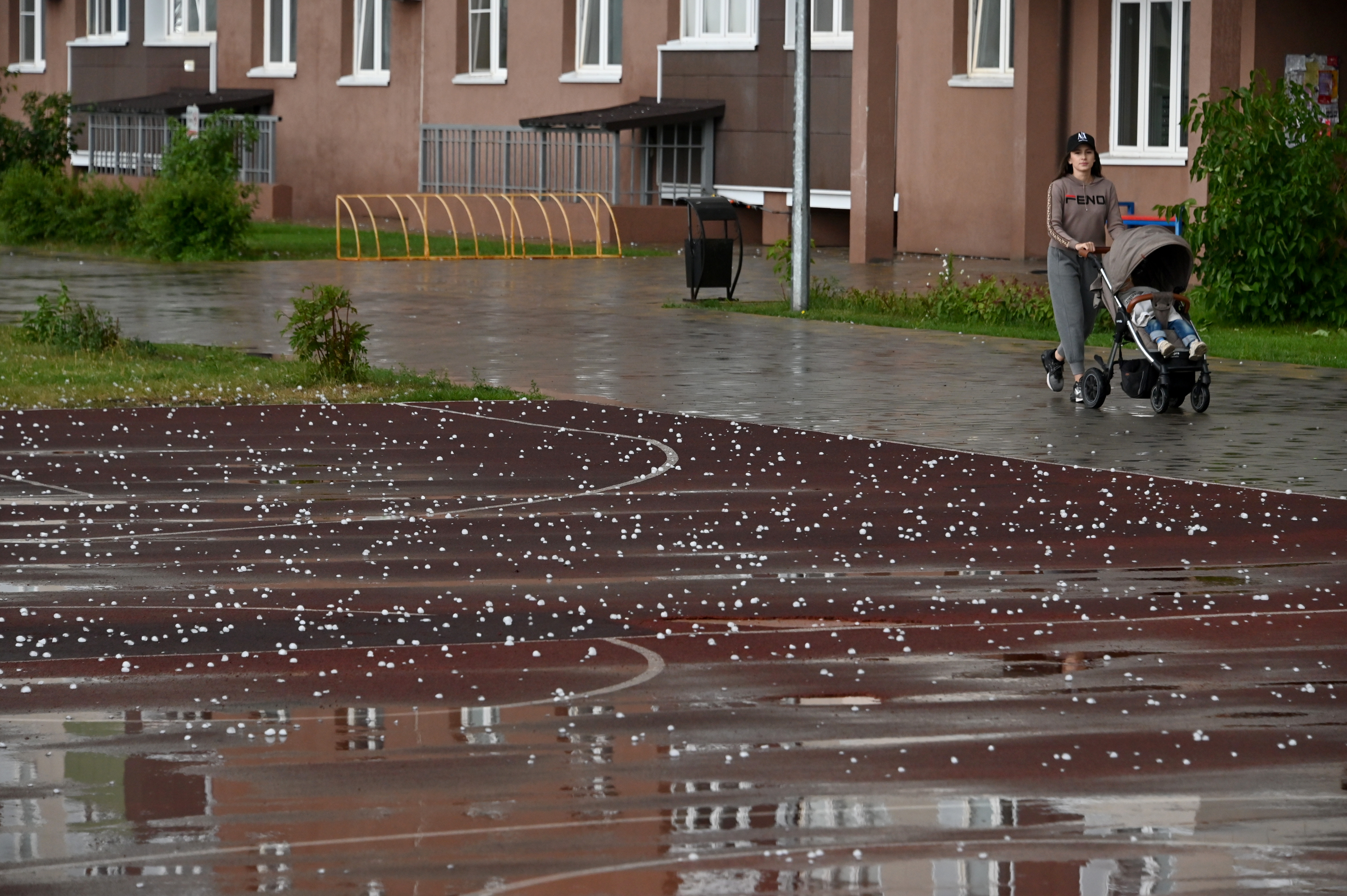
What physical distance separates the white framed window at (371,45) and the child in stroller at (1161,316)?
1277 inches

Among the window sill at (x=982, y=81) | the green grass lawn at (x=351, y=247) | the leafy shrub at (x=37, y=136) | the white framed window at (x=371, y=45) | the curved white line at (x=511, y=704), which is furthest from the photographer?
the white framed window at (x=371, y=45)

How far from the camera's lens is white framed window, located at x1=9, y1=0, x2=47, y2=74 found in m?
61.8

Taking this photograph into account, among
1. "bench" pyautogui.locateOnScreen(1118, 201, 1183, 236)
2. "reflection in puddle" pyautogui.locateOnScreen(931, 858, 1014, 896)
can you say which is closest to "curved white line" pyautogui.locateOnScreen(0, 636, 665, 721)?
"reflection in puddle" pyautogui.locateOnScreen(931, 858, 1014, 896)

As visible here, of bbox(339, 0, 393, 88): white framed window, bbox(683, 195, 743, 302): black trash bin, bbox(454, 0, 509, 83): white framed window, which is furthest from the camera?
bbox(339, 0, 393, 88): white framed window

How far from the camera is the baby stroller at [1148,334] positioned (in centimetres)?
1642

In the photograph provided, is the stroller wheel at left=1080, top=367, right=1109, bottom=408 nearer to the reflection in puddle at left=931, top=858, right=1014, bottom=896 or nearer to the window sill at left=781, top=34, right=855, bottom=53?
the reflection in puddle at left=931, top=858, right=1014, bottom=896

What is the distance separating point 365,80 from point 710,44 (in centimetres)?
1060

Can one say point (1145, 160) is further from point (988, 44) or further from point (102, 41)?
point (102, 41)

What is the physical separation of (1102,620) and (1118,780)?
256cm

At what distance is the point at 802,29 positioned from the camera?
25500mm

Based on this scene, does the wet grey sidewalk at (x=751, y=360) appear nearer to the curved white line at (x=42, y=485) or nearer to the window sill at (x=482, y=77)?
the curved white line at (x=42, y=485)

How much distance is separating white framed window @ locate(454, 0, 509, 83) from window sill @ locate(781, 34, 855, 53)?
351 inches

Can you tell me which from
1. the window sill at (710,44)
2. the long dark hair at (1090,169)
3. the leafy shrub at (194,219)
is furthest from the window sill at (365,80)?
the long dark hair at (1090,169)

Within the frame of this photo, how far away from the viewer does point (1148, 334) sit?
54.5ft
